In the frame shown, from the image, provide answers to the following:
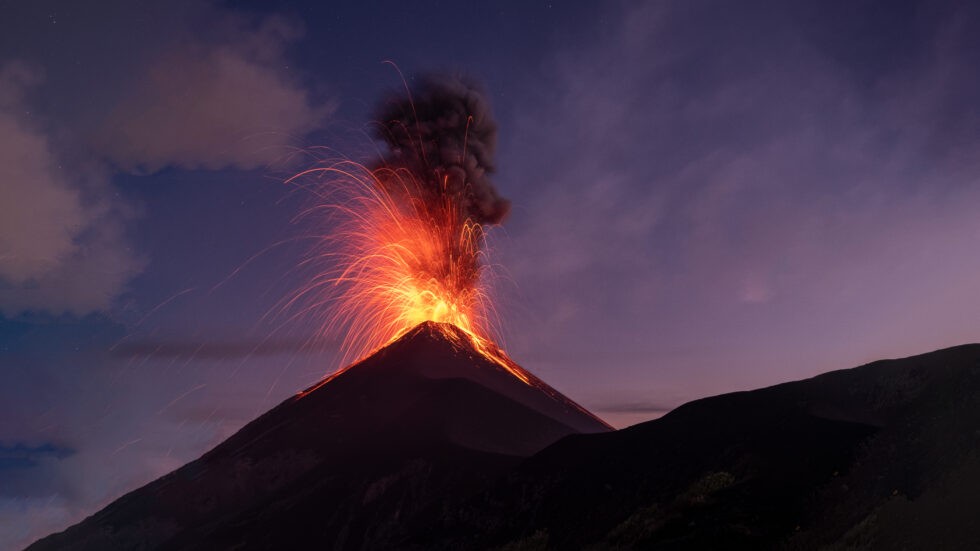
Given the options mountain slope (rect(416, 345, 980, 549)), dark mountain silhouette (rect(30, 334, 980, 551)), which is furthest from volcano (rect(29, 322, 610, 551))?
mountain slope (rect(416, 345, 980, 549))

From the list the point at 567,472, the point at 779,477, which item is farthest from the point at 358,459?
the point at 779,477

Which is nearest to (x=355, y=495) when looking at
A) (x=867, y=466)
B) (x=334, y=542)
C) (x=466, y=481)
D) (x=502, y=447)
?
(x=334, y=542)

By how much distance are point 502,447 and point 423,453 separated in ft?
28.8

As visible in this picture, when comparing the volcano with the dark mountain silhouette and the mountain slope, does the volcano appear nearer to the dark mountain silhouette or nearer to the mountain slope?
the dark mountain silhouette

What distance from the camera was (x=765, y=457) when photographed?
94.4 ft

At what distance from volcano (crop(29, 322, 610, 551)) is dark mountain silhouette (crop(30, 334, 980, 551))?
236 mm

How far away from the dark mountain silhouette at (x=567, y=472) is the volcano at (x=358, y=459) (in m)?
0.24

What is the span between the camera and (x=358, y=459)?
59969 mm

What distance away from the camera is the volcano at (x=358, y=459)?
50.5 m

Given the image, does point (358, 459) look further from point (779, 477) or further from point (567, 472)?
point (779, 477)

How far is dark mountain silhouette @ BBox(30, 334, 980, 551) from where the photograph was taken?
74.5 ft

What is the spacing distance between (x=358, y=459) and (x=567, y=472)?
88.4 ft

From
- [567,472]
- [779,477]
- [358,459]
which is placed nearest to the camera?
[779,477]

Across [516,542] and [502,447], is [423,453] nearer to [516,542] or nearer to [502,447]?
[502,447]
